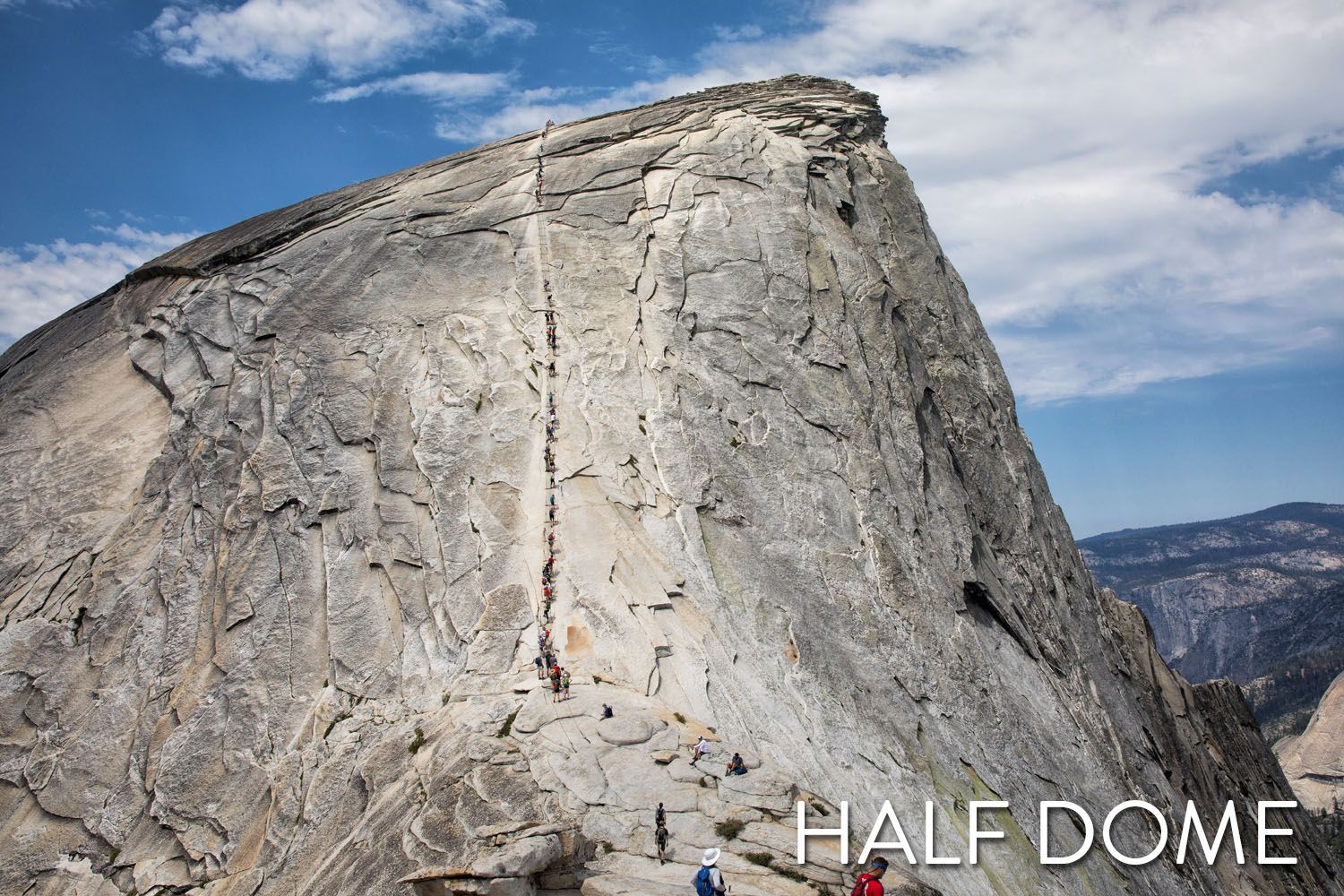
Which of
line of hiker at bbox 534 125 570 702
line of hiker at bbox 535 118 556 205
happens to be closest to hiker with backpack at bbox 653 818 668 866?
line of hiker at bbox 534 125 570 702

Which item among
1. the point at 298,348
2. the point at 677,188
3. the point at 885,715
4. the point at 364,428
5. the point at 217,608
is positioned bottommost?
the point at 885,715

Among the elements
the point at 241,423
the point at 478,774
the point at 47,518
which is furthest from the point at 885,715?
the point at 47,518

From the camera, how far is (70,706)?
3145 cm

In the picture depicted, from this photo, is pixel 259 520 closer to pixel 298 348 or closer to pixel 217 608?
pixel 217 608

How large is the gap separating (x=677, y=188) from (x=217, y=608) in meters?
22.3

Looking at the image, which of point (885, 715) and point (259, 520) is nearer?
point (885, 715)

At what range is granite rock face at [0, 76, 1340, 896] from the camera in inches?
971

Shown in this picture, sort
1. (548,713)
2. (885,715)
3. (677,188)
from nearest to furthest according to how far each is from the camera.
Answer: (548,713), (885,715), (677,188)

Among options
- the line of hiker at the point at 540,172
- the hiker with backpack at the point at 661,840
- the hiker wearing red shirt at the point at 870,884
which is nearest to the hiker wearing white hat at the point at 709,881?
the hiker wearing red shirt at the point at 870,884

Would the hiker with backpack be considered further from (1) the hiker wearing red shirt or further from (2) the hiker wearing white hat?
(1) the hiker wearing red shirt

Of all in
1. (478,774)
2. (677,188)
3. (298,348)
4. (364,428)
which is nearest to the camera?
(478,774)

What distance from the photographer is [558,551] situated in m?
29.9

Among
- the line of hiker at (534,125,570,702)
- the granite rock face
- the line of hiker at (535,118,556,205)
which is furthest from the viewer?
the line of hiker at (535,118,556,205)

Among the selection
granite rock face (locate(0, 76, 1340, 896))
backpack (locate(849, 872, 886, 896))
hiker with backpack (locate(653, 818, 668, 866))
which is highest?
granite rock face (locate(0, 76, 1340, 896))
